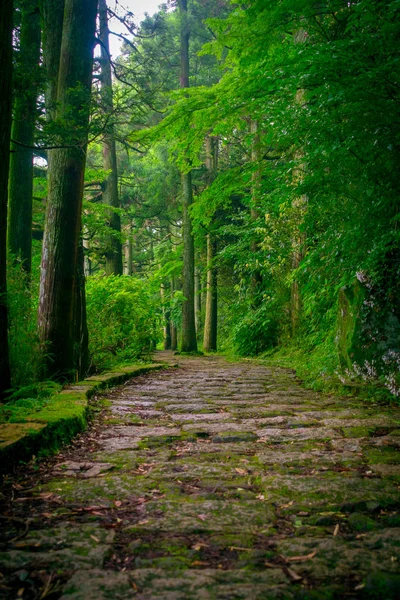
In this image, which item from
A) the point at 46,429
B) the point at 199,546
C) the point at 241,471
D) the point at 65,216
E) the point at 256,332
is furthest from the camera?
the point at 256,332

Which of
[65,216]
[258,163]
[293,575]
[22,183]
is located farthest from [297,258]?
[293,575]

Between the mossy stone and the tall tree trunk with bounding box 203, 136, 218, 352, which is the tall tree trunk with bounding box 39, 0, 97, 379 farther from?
the tall tree trunk with bounding box 203, 136, 218, 352

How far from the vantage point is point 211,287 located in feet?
58.2

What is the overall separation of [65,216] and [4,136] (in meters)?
2.06

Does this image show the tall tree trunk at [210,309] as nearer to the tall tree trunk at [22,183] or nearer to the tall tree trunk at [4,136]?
the tall tree trunk at [22,183]

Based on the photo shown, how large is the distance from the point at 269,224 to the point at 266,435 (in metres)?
9.04

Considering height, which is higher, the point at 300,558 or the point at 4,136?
the point at 4,136

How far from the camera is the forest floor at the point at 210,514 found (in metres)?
1.43

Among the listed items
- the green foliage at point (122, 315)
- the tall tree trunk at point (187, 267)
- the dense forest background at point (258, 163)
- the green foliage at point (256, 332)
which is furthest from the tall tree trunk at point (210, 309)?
the dense forest background at point (258, 163)

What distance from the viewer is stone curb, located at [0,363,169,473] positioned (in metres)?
2.57

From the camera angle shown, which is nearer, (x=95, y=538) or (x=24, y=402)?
(x=95, y=538)

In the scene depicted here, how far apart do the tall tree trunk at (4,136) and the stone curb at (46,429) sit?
1.85ft

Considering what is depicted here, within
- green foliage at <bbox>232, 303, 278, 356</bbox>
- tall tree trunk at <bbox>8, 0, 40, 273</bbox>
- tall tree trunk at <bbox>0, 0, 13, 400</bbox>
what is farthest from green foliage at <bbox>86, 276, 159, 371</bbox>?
tall tree trunk at <bbox>0, 0, 13, 400</bbox>

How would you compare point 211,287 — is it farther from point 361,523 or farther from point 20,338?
point 361,523
